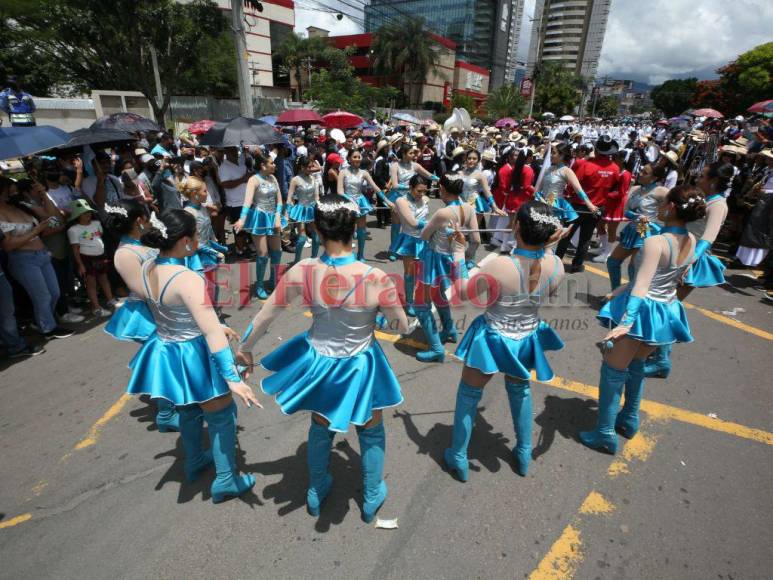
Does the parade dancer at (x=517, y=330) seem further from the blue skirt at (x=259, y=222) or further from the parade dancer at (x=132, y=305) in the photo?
the blue skirt at (x=259, y=222)

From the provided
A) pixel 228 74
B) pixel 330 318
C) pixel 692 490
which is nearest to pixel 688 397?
pixel 692 490

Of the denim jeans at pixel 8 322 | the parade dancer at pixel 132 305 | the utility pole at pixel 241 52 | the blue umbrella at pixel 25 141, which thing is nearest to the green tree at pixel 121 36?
the utility pole at pixel 241 52

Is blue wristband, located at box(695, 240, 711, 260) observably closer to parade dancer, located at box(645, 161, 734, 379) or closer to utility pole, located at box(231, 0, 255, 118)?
parade dancer, located at box(645, 161, 734, 379)

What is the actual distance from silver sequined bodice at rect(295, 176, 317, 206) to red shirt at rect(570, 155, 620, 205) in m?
4.62

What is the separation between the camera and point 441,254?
442 cm

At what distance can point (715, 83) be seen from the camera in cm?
4803

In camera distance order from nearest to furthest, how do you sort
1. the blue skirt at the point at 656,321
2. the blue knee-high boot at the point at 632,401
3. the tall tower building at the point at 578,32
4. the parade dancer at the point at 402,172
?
1. the blue skirt at the point at 656,321
2. the blue knee-high boot at the point at 632,401
3. the parade dancer at the point at 402,172
4. the tall tower building at the point at 578,32

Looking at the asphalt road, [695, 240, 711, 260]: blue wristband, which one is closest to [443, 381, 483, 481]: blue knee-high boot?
the asphalt road

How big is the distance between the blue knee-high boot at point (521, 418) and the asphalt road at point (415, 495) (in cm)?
15

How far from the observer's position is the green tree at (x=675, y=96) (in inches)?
3018

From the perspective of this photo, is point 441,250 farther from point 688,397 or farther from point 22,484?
point 22,484

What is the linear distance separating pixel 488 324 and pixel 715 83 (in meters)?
64.5

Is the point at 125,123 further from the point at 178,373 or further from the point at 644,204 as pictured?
the point at 644,204

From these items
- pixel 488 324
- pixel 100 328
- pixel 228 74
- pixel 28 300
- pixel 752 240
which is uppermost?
pixel 228 74
